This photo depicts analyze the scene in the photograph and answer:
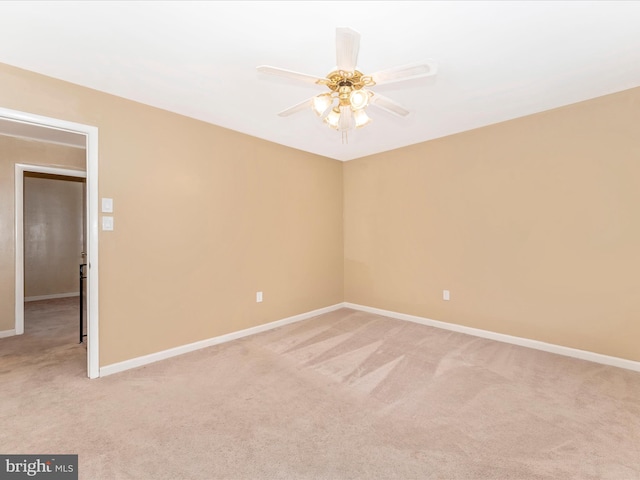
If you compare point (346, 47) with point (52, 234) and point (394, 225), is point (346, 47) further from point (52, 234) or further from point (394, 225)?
point (52, 234)

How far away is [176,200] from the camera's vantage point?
3.02 metres

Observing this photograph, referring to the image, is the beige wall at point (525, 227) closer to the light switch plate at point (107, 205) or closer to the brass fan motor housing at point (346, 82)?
the brass fan motor housing at point (346, 82)

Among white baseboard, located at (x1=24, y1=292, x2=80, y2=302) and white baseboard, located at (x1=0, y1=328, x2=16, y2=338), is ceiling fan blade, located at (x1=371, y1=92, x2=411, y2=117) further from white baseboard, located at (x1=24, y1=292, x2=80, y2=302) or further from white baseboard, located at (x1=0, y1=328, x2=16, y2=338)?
white baseboard, located at (x1=24, y1=292, x2=80, y2=302)

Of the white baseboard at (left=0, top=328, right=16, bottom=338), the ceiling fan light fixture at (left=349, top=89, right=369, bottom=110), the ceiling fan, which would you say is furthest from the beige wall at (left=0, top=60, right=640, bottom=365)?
the ceiling fan light fixture at (left=349, top=89, right=369, bottom=110)

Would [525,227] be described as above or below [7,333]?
above

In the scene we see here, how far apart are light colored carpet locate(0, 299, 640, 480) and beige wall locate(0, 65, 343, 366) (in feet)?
1.46

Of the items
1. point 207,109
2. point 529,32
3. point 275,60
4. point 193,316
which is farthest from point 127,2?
point 193,316

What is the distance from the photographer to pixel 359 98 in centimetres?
186

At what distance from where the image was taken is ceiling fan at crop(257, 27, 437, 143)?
1.49 metres

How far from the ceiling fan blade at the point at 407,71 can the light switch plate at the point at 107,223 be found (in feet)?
8.06

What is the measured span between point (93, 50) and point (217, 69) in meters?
0.79

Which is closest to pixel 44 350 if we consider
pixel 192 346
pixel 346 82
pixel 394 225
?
pixel 192 346

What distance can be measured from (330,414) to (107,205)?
8.22 ft

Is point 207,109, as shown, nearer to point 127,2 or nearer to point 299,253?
point 127,2
